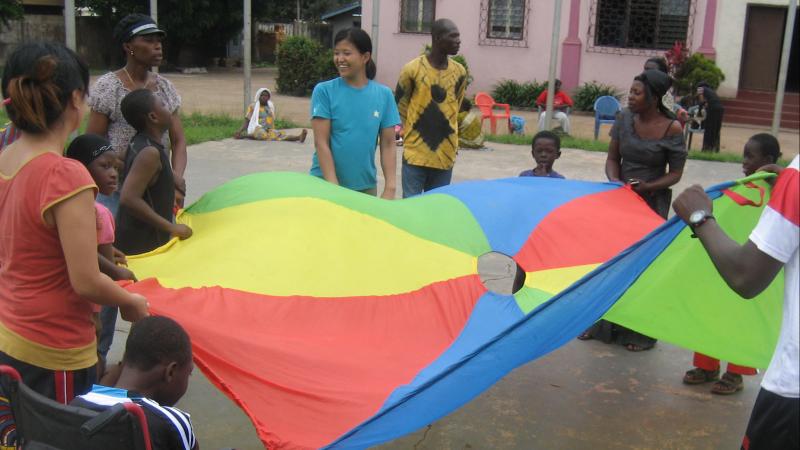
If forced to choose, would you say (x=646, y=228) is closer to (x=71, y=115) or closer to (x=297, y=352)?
(x=297, y=352)

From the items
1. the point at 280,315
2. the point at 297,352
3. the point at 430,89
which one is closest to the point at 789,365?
the point at 297,352

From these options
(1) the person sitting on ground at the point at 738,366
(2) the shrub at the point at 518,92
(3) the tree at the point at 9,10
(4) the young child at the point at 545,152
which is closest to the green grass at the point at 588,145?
(2) the shrub at the point at 518,92

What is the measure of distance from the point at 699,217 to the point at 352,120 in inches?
105

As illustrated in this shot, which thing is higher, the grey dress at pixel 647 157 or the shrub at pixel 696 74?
the shrub at pixel 696 74

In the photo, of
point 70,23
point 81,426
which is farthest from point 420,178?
Answer: point 70,23

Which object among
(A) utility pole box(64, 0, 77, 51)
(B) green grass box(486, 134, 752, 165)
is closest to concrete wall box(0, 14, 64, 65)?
(B) green grass box(486, 134, 752, 165)

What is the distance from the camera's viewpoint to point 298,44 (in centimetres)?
2322

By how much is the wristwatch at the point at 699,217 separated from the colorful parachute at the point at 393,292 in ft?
2.23

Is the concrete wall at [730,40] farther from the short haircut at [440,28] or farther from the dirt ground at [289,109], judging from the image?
the short haircut at [440,28]

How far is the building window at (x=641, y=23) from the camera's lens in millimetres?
20000

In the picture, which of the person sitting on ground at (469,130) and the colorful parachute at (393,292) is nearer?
the colorful parachute at (393,292)

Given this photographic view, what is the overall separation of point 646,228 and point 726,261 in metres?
2.03

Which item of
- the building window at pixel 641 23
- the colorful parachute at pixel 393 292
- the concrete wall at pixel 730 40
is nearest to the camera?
the colorful parachute at pixel 393 292

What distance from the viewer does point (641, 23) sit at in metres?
20.3
